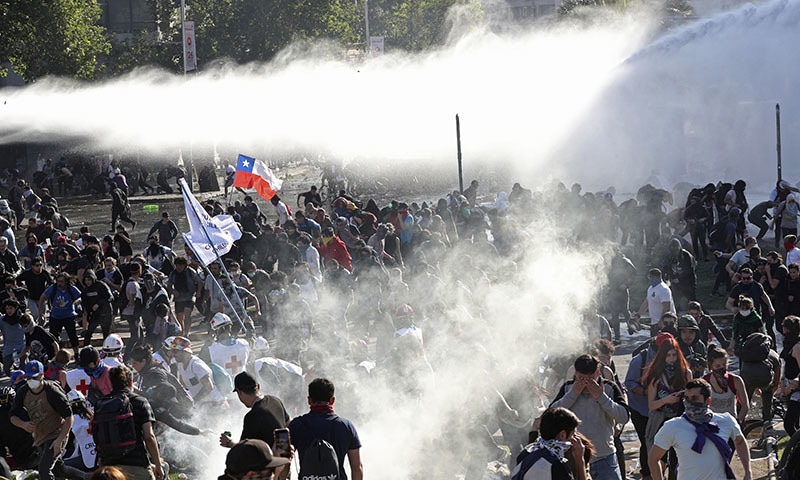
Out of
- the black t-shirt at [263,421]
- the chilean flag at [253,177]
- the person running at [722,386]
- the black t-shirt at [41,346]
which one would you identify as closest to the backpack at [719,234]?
the chilean flag at [253,177]

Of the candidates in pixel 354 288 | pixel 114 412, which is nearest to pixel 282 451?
pixel 114 412

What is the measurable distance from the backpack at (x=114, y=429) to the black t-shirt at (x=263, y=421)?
0.86m

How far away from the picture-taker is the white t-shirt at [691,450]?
22.3 feet

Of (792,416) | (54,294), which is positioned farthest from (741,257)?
(54,294)

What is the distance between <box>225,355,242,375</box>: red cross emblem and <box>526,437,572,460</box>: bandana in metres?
5.40

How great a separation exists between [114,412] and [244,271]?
9.90m

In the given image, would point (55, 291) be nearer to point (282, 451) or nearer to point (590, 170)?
point (282, 451)

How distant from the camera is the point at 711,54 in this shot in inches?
1281

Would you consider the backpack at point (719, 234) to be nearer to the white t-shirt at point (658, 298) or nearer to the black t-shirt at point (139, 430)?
the white t-shirt at point (658, 298)

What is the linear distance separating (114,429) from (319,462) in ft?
5.65

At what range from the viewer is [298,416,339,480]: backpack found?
6.57 metres

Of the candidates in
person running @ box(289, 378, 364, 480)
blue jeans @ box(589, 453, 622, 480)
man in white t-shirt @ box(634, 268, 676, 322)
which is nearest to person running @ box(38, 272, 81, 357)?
man in white t-shirt @ box(634, 268, 676, 322)

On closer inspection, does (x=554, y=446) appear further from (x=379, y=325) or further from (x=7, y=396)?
(x=379, y=325)

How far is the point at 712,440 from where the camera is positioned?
683cm
